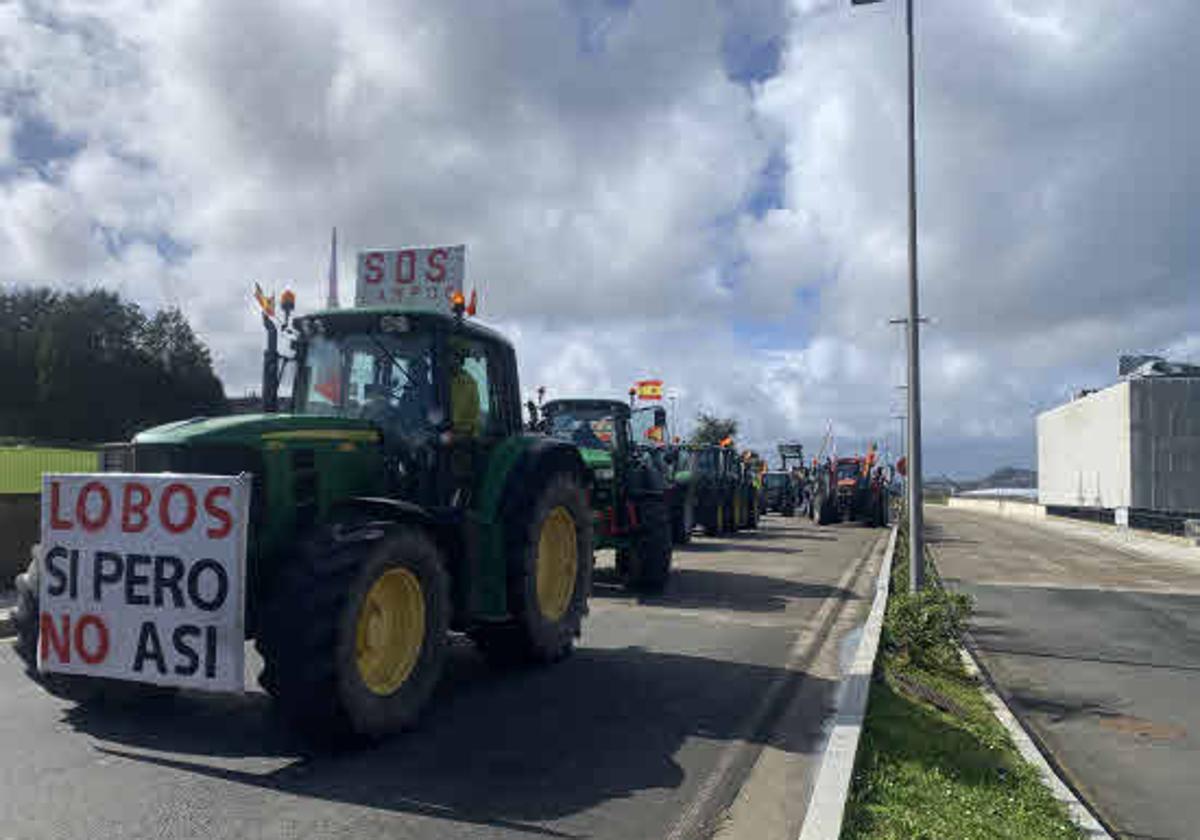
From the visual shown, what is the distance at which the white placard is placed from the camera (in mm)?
12609

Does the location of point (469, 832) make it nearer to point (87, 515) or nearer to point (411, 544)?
point (411, 544)

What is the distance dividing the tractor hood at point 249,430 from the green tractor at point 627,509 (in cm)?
586

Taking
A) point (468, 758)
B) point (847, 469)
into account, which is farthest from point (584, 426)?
point (847, 469)

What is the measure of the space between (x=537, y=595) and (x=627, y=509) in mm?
5296

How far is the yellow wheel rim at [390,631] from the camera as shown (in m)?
5.30

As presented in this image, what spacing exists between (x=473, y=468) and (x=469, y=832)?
3.13 meters

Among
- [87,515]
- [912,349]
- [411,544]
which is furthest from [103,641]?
[912,349]

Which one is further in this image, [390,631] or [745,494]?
[745,494]

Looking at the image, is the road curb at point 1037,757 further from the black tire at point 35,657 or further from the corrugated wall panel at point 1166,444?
the corrugated wall panel at point 1166,444

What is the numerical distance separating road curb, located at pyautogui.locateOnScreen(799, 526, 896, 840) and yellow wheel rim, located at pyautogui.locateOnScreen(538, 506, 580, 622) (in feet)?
7.68

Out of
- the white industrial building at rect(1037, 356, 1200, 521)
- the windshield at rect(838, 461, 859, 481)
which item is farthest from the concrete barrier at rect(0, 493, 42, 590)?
the white industrial building at rect(1037, 356, 1200, 521)

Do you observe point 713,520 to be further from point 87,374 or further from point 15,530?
point 87,374

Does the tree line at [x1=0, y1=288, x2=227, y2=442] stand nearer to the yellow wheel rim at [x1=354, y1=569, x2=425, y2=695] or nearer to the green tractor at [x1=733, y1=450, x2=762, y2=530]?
the green tractor at [x1=733, y1=450, x2=762, y2=530]

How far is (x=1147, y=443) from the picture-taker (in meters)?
45.3
